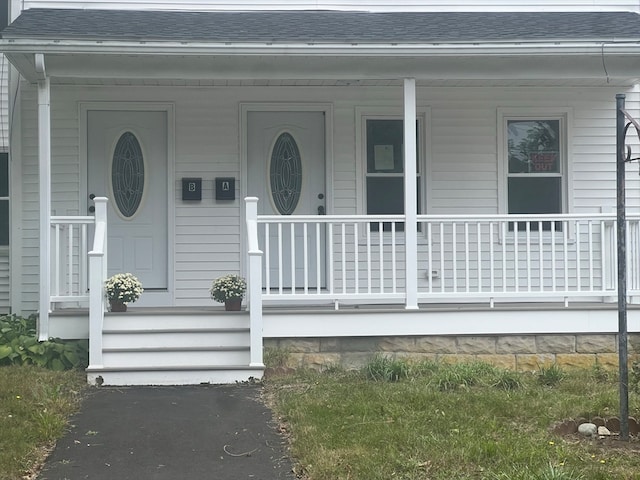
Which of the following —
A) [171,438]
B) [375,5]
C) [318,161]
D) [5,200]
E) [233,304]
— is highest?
[375,5]

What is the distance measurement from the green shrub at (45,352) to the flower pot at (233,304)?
1.43 meters

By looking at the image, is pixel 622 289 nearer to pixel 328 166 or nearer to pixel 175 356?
pixel 175 356

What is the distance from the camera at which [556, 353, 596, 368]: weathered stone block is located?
766cm

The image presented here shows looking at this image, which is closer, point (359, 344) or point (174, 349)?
point (174, 349)

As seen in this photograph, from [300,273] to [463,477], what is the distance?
196 inches

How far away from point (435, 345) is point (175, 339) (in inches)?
100

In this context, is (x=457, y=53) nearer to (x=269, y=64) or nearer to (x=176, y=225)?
(x=269, y=64)

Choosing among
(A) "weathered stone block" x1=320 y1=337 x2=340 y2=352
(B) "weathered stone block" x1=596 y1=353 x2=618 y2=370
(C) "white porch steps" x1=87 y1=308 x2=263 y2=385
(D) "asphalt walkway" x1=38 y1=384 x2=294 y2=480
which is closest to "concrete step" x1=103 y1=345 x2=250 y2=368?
(C) "white porch steps" x1=87 y1=308 x2=263 y2=385

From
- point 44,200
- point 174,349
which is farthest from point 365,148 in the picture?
point 44,200

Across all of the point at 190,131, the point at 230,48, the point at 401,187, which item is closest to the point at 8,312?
the point at 190,131

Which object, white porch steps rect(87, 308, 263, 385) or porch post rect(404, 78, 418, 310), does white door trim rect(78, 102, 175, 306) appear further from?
porch post rect(404, 78, 418, 310)

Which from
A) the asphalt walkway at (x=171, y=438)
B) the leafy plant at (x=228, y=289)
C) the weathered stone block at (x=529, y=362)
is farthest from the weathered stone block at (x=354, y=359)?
the weathered stone block at (x=529, y=362)

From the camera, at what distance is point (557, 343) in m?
7.70

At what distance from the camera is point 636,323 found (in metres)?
7.73
